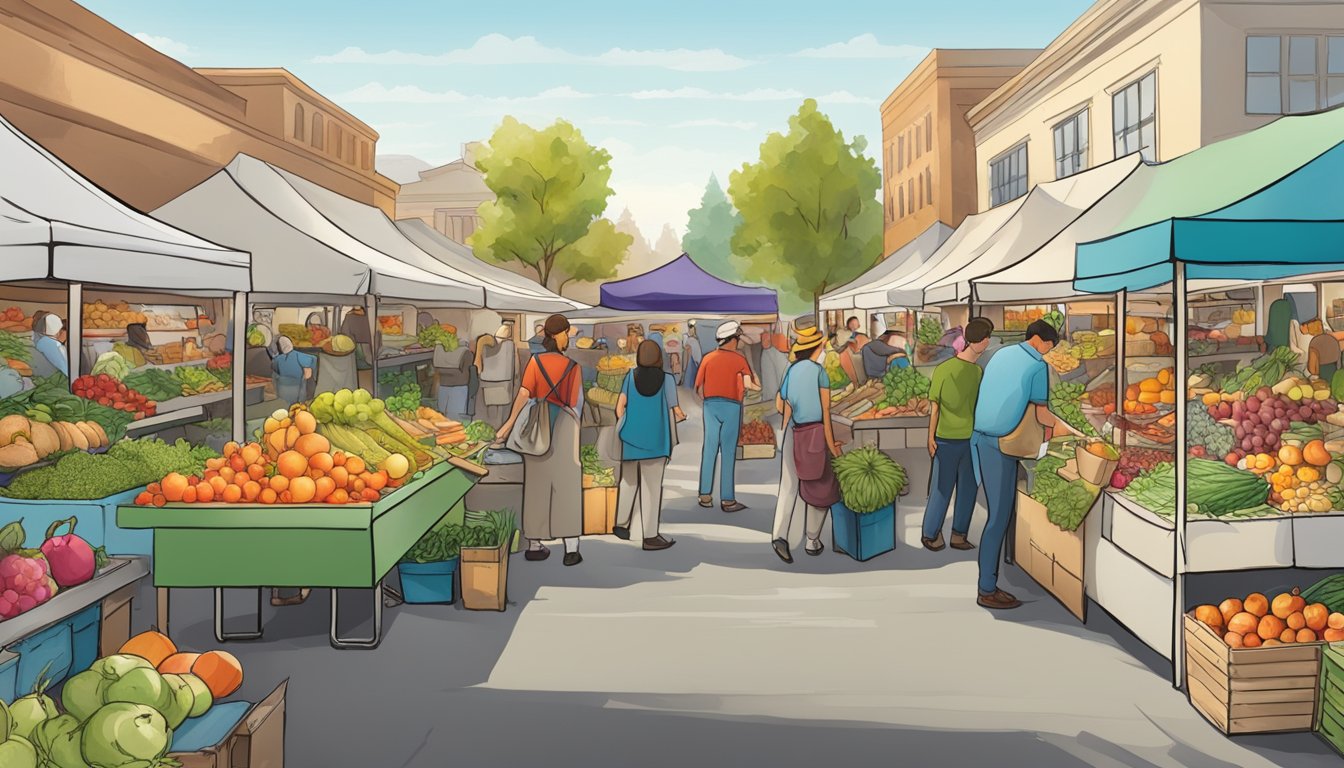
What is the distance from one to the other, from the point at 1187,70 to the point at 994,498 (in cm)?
1408

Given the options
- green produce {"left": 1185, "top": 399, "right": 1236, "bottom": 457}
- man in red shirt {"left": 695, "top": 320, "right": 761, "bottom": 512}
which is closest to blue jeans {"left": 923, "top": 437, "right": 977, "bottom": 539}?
Answer: green produce {"left": 1185, "top": 399, "right": 1236, "bottom": 457}

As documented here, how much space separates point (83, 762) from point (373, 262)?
24.0 ft

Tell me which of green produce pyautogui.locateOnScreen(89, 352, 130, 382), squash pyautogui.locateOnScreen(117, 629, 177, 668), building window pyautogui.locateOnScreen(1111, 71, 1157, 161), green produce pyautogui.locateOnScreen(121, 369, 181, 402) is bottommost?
squash pyautogui.locateOnScreen(117, 629, 177, 668)

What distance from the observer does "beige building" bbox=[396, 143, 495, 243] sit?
240ft

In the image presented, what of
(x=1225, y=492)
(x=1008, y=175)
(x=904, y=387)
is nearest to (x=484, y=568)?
(x=1225, y=492)

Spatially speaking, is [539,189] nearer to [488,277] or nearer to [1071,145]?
[1071,145]

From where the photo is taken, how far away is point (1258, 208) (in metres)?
5.10

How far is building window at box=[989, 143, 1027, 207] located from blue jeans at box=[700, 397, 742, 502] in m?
19.6

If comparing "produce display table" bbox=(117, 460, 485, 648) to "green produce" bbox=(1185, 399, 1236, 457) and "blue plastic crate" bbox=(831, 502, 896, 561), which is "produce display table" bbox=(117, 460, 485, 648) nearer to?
"blue plastic crate" bbox=(831, 502, 896, 561)

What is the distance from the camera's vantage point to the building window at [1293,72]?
55.9ft

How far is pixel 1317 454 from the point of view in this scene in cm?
576

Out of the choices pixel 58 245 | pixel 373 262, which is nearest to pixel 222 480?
pixel 58 245

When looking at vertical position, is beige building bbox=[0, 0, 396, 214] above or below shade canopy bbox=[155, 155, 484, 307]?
above

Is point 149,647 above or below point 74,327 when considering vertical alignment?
below
